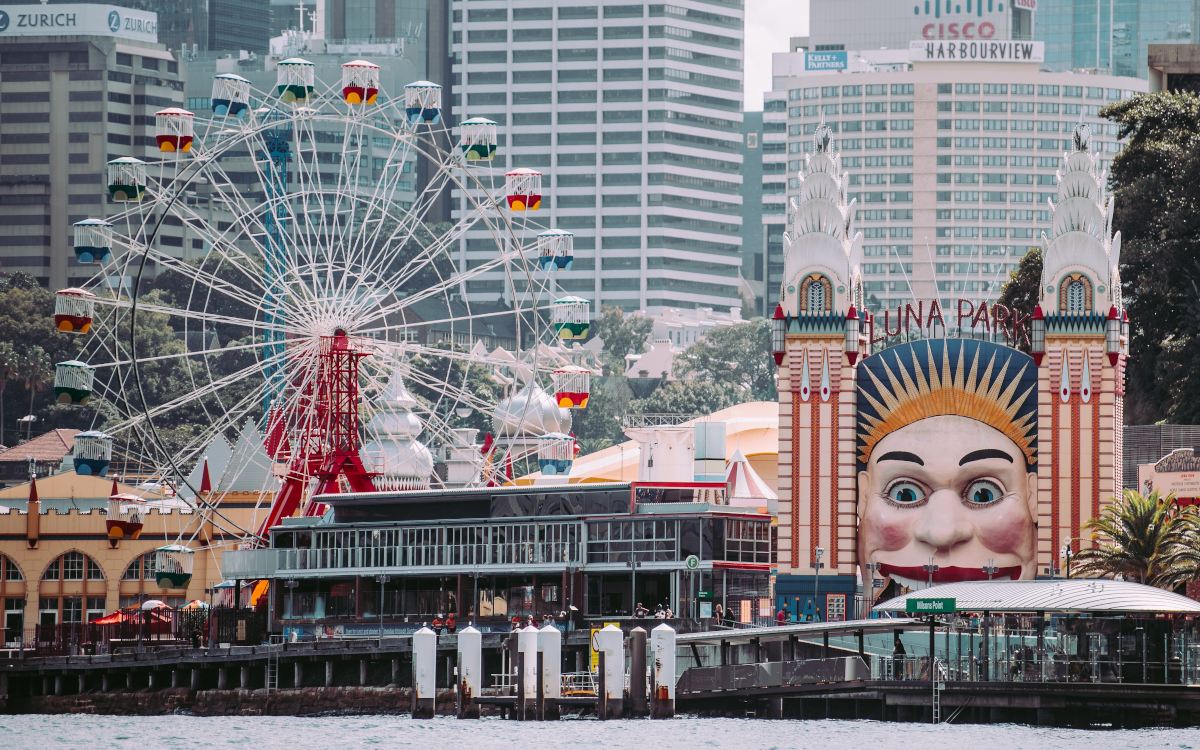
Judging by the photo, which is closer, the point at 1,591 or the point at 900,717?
the point at 900,717

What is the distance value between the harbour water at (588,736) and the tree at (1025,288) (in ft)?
178

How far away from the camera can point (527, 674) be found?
9512 cm

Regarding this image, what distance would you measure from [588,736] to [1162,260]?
65477 mm

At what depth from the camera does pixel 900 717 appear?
93.9 meters

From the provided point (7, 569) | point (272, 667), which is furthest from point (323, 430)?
point (7, 569)

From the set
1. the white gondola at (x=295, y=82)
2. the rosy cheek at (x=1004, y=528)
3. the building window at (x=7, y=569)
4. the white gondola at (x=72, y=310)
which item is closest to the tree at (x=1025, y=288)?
the rosy cheek at (x=1004, y=528)

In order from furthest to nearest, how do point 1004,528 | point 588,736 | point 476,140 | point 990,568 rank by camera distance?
point 476,140, point 1004,528, point 990,568, point 588,736

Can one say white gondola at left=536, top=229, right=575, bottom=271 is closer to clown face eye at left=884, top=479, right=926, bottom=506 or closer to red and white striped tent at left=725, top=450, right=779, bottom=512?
red and white striped tent at left=725, top=450, right=779, bottom=512

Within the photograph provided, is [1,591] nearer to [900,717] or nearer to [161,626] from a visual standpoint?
[161,626]

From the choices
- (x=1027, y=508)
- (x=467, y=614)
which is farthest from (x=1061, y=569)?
(x=467, y=614)

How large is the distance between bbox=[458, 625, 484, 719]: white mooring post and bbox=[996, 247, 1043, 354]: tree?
177 ft

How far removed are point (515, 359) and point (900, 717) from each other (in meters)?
32.5

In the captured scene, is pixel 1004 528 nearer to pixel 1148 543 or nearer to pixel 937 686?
pixel 1148 543

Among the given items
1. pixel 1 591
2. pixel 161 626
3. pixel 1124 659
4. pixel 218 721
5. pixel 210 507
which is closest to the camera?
pixel 1124 659
